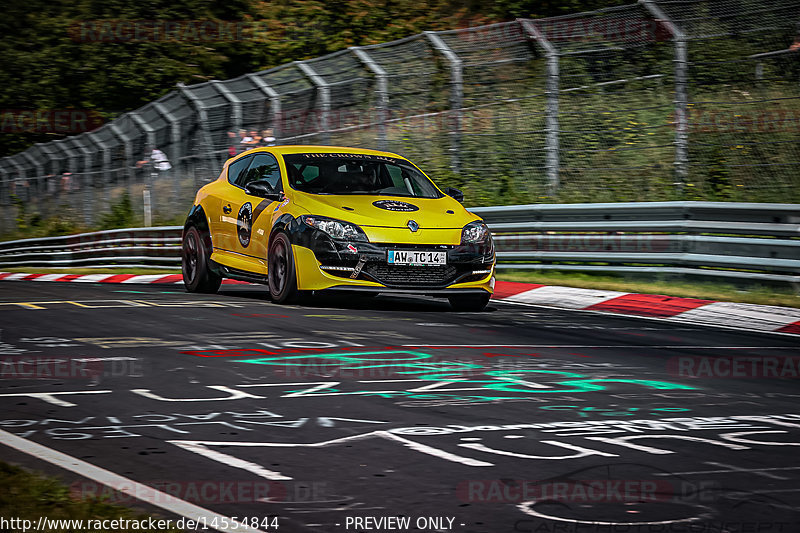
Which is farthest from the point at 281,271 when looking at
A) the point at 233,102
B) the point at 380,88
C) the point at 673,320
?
the point at 233,102

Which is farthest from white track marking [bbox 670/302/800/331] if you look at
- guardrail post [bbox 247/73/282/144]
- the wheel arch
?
guardrail post [bbox 247/73/282/144]

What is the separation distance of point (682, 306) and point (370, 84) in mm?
8248

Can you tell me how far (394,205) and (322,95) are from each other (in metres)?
8.35

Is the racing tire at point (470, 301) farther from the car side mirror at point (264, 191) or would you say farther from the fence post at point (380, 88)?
the fence post at point (380, 88)

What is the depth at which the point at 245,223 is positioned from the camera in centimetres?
1217

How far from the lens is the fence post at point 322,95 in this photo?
18719 millimetres

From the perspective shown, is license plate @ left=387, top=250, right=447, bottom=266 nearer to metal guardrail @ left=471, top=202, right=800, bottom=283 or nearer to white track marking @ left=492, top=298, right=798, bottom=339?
white track marking @ left=492, top=298, right=798, bottom=339

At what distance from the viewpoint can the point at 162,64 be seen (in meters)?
40.9

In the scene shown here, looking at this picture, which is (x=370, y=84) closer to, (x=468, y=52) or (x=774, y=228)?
(x=468, y=52)

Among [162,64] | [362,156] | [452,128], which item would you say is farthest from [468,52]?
[162,64]

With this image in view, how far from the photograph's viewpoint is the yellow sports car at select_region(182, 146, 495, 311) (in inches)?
428

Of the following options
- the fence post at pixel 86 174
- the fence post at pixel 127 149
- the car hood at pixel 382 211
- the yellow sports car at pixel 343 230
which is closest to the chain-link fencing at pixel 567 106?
the fence post at pixel 127 149

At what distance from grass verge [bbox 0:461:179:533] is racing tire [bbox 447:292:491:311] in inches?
294

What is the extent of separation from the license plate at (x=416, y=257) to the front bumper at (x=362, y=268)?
0.03 metres
